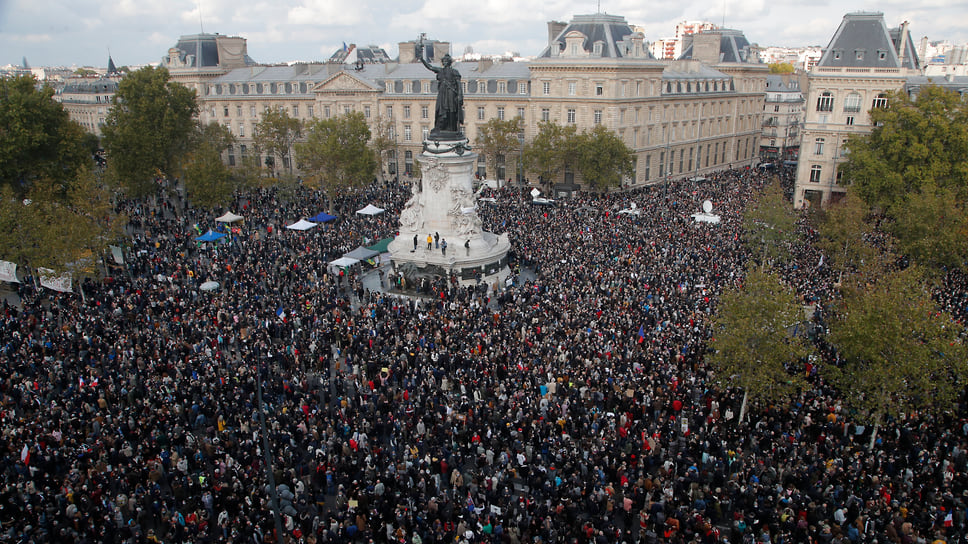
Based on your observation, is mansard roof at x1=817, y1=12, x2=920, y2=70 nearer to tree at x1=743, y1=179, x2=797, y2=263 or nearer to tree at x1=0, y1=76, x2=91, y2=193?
tree at x1=743, y1=179, x2=797, y2=263

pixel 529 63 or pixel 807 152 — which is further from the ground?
pixel 529 63

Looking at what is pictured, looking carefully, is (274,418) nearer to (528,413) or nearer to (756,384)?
(528,413)

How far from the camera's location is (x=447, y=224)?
1433 inches

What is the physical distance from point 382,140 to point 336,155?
36.0ft

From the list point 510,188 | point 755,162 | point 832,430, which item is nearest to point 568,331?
point 832,430

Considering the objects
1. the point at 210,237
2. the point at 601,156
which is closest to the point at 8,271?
the point at 210,237

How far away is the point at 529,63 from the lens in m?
62.8

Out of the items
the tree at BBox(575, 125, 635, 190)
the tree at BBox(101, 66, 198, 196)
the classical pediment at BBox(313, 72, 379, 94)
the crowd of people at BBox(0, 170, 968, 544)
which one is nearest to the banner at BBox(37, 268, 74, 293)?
the crowd of people at BBox(0, 170, 968, 544)

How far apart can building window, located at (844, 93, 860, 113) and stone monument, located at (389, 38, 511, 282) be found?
31357 millimetres

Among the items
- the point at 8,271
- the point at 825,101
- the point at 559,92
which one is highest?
the point at 559,92

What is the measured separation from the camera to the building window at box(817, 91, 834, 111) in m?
50.8

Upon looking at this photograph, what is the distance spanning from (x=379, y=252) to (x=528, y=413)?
19.5 m

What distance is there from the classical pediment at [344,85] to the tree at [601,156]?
24.9m

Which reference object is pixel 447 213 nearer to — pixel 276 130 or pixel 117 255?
pixel 117 255
